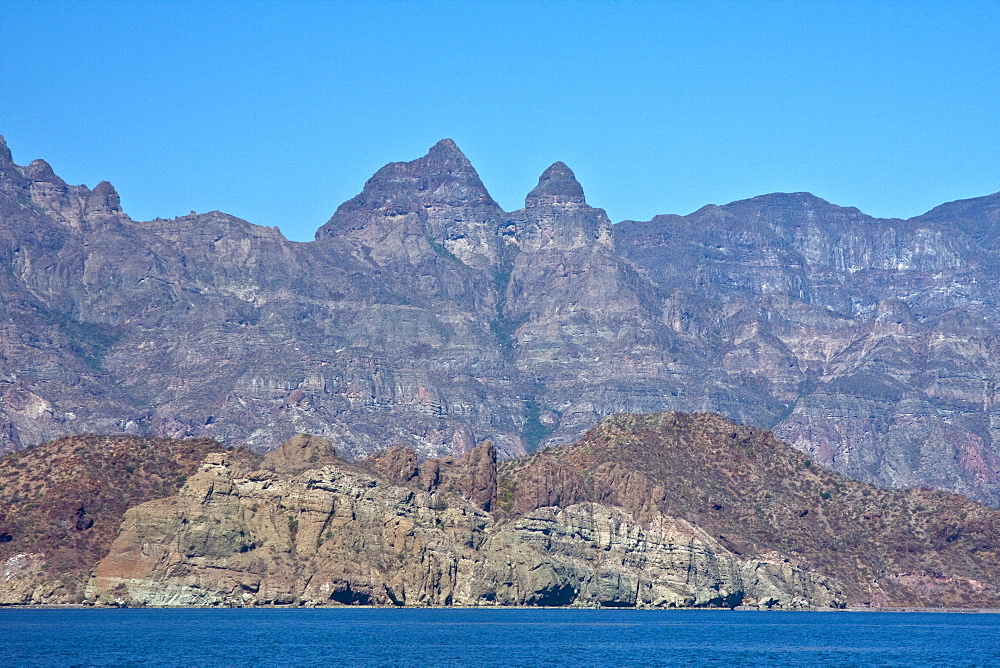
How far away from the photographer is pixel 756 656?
190750 mm

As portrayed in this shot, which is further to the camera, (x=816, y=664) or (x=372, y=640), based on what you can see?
(x=372, y=640)

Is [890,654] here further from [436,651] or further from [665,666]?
[436,651]

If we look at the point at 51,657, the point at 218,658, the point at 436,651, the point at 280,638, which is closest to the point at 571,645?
the point at 436,651

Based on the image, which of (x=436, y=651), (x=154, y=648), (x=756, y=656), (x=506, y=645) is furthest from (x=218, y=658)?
(x=756, y=656)

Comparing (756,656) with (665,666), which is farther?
(756,656)

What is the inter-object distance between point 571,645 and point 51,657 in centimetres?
5944

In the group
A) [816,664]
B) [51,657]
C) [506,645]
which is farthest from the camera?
[506,645]

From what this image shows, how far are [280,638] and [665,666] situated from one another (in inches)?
1885

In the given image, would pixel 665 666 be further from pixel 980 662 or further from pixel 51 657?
pixel 51 657

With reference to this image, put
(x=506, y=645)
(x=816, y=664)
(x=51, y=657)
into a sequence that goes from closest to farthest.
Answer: (x=51, y=657) → (x=816, y=664) → (x=506, y=645)

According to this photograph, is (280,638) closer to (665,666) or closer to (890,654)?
(665,666)

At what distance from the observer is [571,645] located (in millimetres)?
199500

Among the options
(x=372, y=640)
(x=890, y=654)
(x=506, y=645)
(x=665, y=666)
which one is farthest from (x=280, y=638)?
(x=890, y=654)

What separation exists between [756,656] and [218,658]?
57788 millimetres
